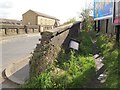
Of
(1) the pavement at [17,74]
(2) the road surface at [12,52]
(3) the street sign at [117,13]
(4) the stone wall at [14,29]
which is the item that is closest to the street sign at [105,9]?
(3) the street sign at [117,13]

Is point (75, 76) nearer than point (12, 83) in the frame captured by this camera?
Yes

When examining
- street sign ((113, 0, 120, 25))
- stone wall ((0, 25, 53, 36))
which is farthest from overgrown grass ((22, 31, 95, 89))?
stone wall ((0, 25, 53, 36))

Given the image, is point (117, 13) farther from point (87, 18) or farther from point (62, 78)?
point (87, 18)

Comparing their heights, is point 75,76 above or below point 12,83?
above

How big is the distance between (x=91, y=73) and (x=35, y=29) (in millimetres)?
42164

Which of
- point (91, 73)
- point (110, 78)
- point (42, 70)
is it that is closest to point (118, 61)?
point (110, 78)

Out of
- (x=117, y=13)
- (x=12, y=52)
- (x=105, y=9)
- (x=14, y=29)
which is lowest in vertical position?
(x=12, y=52)

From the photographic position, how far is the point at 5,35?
31.1 meters

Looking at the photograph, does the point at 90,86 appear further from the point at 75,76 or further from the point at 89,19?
the point at 89,19

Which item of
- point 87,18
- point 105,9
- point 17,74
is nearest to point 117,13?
point 17,74

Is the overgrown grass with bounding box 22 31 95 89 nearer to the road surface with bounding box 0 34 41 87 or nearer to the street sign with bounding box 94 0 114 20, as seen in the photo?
the road surface with bounding box 0 34 41 87

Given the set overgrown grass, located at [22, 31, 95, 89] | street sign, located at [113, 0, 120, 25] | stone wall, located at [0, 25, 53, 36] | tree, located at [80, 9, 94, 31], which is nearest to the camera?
overgrown grass, located at [22, 31, 95, 89]

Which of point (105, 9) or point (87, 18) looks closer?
point (105, 9)

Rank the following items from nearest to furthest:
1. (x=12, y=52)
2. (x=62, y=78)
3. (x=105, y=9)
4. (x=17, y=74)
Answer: (x=62, y=78) → (x=17, y=74) → (x=105, y=9) → (x=12, y=52)
